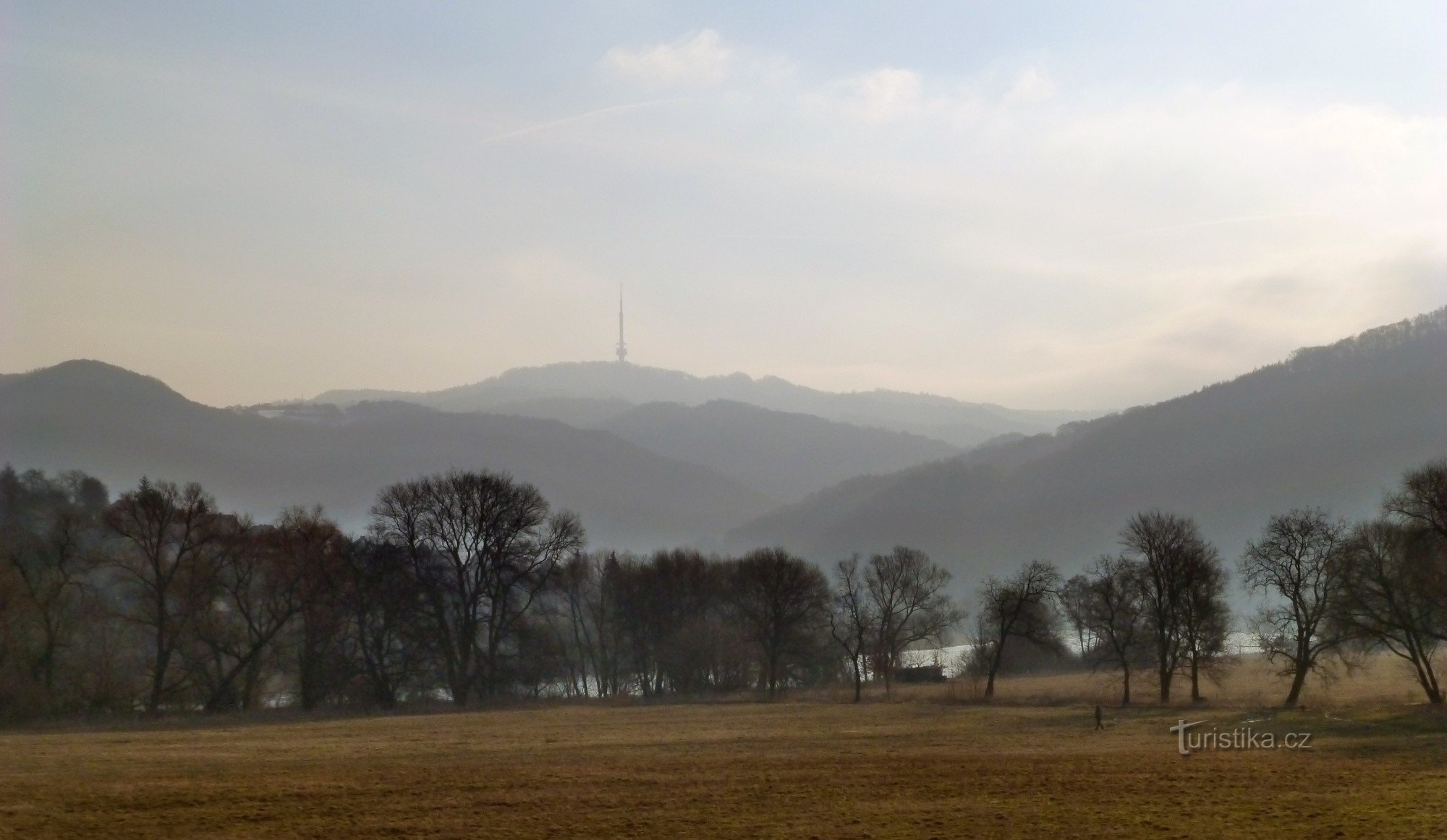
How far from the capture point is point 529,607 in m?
82.3

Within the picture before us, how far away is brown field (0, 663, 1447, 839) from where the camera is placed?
25.5 m

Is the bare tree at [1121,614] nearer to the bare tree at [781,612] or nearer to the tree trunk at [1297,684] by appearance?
the tree trunk at [1297,684]

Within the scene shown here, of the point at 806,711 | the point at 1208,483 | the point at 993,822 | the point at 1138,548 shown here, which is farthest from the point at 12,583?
the point at 1208,483

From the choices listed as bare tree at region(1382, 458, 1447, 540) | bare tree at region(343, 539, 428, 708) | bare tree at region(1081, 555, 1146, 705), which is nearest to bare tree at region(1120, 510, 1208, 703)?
bare tree at region(1081, 555, 1146, 705)

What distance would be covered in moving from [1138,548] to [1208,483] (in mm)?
138285

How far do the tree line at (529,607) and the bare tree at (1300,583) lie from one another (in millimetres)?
166

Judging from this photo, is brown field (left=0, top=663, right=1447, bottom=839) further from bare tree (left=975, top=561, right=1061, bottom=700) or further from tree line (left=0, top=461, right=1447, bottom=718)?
bare tree (left=975, top=561, right=1061, bottom=700)

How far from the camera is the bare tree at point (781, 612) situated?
268 ft

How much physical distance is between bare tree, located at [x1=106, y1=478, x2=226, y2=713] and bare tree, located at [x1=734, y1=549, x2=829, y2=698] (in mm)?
36899

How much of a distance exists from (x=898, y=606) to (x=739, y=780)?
5752cm

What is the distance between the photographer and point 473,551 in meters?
78.1

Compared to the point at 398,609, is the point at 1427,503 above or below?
above

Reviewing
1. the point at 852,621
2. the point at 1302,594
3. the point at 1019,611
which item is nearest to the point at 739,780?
the point at 1302,594

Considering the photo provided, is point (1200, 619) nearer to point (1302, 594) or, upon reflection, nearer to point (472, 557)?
point (1302, 594)
